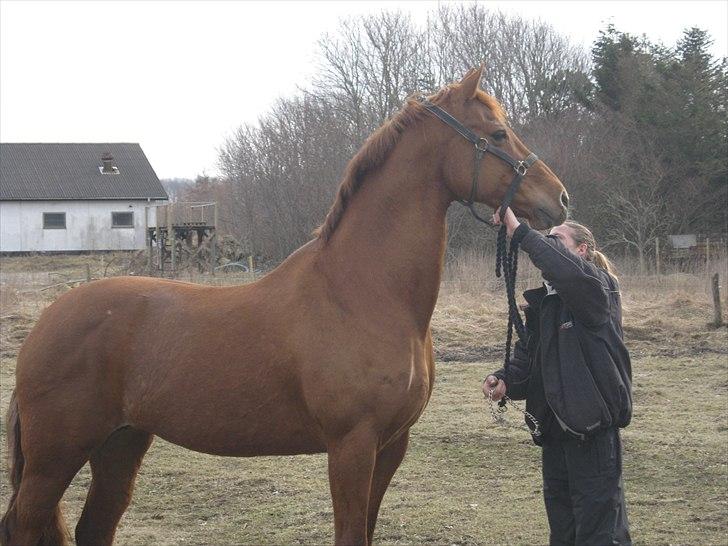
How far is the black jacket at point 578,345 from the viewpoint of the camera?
138 inches

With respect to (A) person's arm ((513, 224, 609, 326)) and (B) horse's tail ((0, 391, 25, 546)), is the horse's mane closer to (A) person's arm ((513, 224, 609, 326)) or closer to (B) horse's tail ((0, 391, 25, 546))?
(A) person's arm ((513, 224, 609, 326))

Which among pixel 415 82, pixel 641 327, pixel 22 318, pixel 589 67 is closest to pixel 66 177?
pixel 415 82

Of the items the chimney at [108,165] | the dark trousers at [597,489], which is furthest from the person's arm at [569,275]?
the chimney at [108,165]

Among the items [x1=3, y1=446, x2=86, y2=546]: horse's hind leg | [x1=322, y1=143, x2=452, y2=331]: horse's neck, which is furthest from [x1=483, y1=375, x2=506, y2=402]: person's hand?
[x1=3, y1=446, x2=86, y2=546]: horse's hind leg

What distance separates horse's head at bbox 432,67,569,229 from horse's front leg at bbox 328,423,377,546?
1.16 metres

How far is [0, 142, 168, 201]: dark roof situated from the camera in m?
41.2

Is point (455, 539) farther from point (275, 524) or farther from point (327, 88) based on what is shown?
point (327, 88)

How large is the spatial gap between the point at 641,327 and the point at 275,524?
9.38 metres

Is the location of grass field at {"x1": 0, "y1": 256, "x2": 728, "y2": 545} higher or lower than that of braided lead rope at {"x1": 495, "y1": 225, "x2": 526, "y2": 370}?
lower

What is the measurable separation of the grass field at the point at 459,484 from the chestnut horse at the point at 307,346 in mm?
1625

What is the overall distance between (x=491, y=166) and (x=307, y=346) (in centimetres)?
113

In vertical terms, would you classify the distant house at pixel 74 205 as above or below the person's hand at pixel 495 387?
above

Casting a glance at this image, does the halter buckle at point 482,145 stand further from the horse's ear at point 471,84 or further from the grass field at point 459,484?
the grass field at point 459,484

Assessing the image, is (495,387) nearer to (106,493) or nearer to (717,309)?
(106,493)
